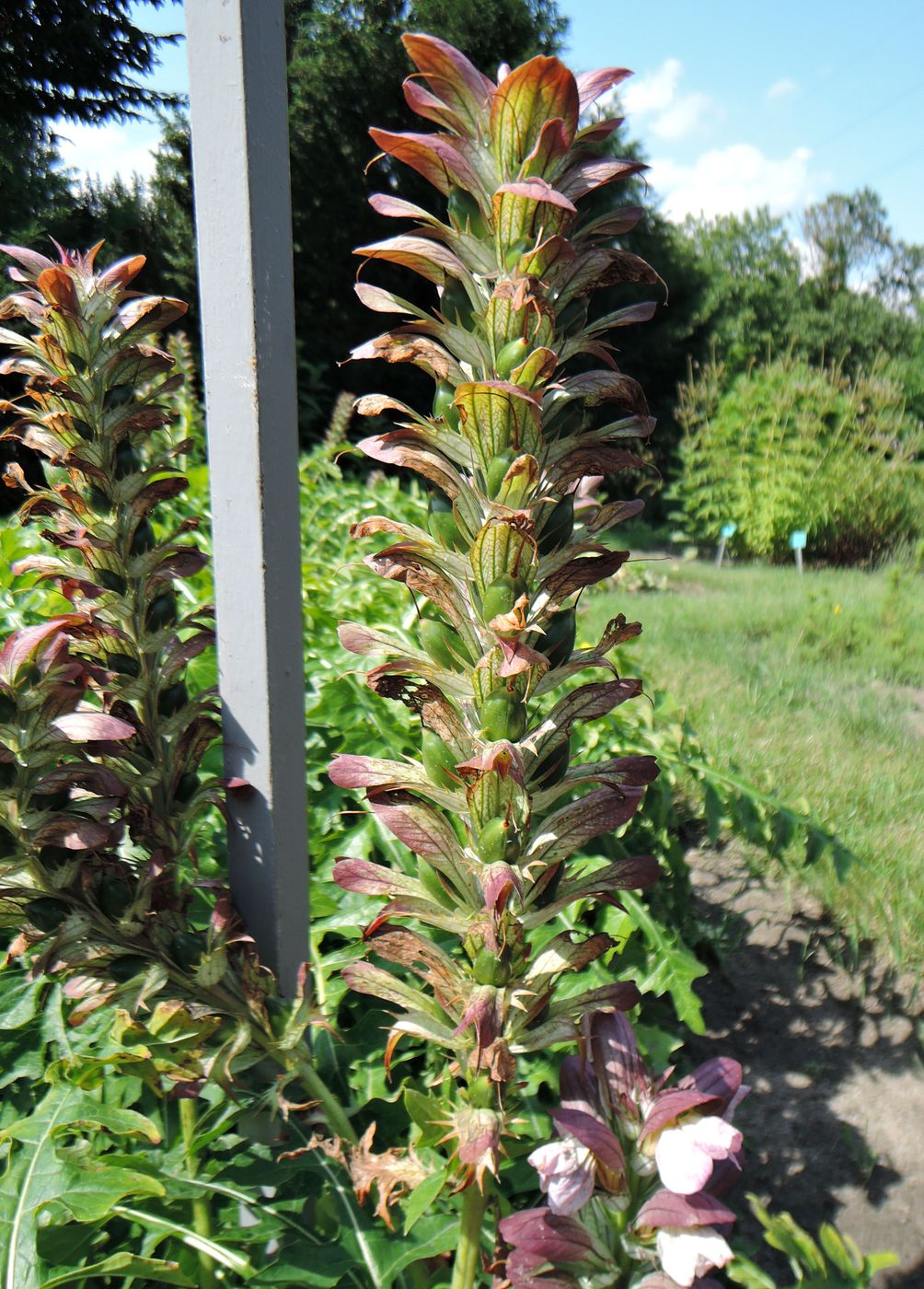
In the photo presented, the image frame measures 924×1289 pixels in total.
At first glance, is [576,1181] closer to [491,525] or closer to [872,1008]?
[491,525]

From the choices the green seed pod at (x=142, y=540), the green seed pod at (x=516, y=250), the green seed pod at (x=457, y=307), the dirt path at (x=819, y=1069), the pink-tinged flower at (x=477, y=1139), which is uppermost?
the green seed pod at (x=516, y=250)

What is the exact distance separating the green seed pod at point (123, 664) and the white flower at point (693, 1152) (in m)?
0.75

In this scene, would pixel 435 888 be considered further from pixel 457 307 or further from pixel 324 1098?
pixel 457 307

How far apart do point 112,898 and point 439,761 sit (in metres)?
0.43

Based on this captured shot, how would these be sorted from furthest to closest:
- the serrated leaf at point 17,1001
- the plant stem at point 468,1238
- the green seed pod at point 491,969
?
the serrated leaf at point 17,1001
the plant stem at point 468,1238
the green seed pod at point 491,969

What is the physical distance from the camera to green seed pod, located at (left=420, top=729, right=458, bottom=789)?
2.77 ft

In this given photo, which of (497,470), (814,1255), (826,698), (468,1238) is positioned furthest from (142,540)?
(826,698)

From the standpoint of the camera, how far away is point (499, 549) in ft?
2.48

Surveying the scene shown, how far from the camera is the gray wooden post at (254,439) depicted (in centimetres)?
98

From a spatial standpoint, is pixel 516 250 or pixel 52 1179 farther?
pixel 52 1179

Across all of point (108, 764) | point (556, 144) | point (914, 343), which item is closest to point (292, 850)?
point (108, 764)

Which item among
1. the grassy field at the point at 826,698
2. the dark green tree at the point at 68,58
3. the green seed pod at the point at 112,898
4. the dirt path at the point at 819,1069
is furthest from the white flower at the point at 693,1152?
the dark green tree at the point at 68,58

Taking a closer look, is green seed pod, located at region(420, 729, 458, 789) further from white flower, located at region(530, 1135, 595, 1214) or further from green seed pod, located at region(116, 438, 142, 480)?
green seed pod, located at region(116, 438, 142, 480)

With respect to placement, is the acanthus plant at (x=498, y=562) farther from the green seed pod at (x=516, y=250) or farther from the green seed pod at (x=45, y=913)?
the green seed pod at (x=45, y=913)
